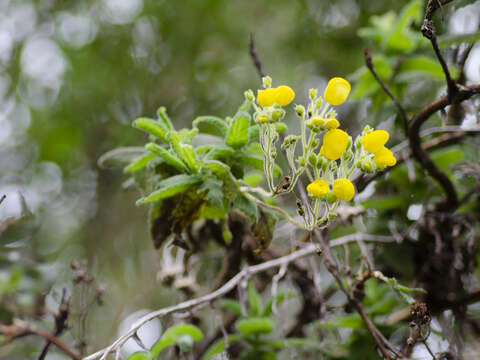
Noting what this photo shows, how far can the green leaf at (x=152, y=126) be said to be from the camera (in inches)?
40.6

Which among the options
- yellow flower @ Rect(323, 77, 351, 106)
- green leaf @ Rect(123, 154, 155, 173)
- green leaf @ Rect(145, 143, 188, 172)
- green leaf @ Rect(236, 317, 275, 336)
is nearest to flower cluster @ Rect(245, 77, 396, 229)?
yellow flower @ Rect(323, 77, 351, 106)

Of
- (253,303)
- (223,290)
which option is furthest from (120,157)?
(253,303)

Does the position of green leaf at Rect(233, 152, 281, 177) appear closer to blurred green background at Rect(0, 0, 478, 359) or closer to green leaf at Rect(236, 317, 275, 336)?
green leaf at Rect(236, 317, 275, 336)

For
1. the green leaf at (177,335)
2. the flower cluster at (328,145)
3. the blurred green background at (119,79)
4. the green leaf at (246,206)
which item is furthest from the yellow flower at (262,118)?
the blurred green background at (119,79)

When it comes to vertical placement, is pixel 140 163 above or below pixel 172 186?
above

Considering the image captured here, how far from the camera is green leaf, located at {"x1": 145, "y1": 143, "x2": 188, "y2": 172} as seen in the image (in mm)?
953

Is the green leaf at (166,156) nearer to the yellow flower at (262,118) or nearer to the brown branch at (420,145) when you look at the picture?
the yellow flower at (262,118)

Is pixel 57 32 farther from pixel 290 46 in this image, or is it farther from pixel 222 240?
pixel 222 240

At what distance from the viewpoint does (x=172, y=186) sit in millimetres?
931

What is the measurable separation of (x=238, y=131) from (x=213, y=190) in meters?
0.16

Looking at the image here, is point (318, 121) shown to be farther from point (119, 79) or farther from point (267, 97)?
point (119, 79)

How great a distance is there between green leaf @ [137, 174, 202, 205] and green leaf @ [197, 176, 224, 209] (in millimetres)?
28

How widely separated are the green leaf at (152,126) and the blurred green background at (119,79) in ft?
4.97

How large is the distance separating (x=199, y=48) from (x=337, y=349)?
253 cm
